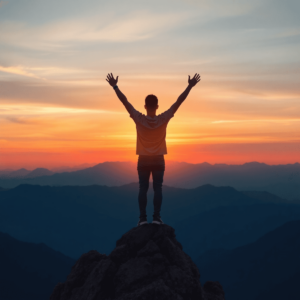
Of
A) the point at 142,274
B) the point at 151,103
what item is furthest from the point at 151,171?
the point at 142,274

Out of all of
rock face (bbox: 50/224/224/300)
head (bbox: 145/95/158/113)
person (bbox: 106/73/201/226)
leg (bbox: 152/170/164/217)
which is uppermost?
head (bbox: 145/95/158/113)

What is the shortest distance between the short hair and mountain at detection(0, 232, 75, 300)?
10758 centimetres

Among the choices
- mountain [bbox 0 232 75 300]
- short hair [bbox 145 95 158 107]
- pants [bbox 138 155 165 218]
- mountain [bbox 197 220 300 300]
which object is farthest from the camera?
mountain [bbox 197 220 300 300]

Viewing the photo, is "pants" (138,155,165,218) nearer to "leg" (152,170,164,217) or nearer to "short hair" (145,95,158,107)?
"leg" (152,170,164,217)

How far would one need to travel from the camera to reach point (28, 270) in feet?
381

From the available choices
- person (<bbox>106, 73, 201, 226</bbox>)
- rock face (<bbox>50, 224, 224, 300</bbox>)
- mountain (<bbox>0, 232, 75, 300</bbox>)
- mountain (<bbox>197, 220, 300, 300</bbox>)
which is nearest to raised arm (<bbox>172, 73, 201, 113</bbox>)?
person (<bbox>106, 73, 201, 226</bbox>)

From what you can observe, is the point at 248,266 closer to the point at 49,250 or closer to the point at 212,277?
the point at 212,277

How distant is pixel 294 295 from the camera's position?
332 feet

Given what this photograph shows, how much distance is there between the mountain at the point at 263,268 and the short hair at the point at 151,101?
110 m

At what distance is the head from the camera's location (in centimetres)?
1060

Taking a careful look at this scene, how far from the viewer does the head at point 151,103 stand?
34.8 feet

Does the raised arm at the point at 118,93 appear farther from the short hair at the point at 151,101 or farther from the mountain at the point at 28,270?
the mountain at the point at 28,270

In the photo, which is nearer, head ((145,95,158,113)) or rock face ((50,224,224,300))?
rock face ((50,224,224,300))

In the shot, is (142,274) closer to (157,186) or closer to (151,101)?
(157,186)
